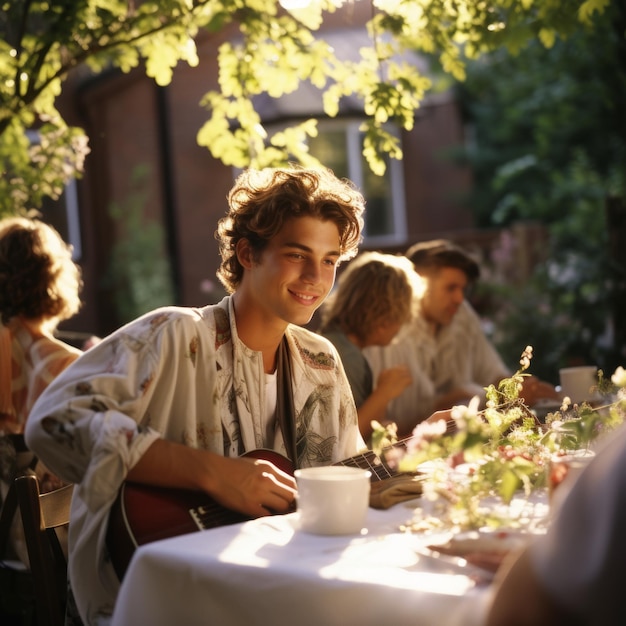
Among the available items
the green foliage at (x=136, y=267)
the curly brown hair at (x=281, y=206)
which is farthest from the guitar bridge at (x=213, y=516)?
the green foliage at (x=136, y=267)

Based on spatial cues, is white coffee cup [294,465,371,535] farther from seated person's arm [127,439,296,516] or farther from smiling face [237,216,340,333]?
smiling face [237,216,340,333]

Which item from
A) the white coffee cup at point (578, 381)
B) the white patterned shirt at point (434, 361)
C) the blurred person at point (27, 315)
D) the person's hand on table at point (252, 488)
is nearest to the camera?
Result: the person's hand on table at point (252, 488)

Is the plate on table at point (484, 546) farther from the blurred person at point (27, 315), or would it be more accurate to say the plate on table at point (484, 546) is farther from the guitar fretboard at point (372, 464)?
the blurred person at point (27, 315)

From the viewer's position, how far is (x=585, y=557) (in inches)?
45.2

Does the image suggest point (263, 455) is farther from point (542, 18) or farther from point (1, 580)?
point (542, 18)

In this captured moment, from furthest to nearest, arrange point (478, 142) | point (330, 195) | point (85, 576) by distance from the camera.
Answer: point (478, 142), point (330, 195), point (85, 576)

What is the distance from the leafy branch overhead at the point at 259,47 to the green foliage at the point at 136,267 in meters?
10.0

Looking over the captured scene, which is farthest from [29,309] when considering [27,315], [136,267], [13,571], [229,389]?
[136,267]

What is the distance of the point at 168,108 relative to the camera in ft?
52.3

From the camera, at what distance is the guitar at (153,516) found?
7.87 ft

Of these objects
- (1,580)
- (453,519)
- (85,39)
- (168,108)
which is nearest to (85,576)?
(453,519)

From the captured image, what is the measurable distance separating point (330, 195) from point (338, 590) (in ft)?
5.02

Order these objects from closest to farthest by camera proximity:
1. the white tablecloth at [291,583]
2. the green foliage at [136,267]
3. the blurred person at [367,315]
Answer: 1. the white tablecloth at [291,583]
2. the blurred person at [367,315]
3. the green foliage at [136,267]

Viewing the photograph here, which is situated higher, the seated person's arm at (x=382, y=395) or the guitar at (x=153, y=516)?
the guitar at (x=153, y=516)
